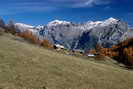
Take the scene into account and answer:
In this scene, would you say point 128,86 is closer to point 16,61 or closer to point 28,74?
point 28,74

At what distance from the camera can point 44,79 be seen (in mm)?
26594

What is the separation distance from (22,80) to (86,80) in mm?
10140

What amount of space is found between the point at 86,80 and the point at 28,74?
Result: 352 inches

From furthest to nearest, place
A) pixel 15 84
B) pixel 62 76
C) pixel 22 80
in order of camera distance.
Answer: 1. pixel 62 76
2. pixel 22 80
3. pixel 15 84

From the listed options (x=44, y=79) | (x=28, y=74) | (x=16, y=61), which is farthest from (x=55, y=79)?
(x=16, y=61)

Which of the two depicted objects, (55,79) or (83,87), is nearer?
(83,87)

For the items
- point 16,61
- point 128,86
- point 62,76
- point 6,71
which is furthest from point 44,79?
point 128,86

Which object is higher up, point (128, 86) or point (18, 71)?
point (18, 71)

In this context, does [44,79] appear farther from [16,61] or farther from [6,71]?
[16,61]

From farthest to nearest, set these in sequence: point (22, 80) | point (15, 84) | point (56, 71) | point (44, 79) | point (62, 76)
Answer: point (56, 71), point (62, 76), point (44, 79), point (22, 80), point (15, 84)

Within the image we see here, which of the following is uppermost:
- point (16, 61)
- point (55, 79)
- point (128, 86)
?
point (16, 61)

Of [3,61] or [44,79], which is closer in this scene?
[44,79]

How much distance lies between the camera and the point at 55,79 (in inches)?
1078

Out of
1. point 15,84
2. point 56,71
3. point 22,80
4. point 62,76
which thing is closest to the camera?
point 15,84
